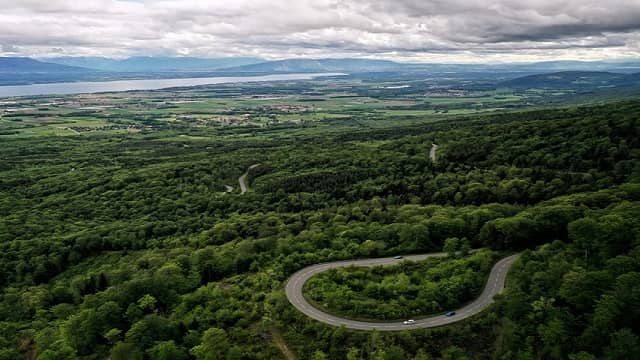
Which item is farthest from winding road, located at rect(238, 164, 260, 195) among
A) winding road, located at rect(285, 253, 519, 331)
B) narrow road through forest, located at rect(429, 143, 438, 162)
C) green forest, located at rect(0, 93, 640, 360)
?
winding road, located at rect(285, 253, 519, 331)

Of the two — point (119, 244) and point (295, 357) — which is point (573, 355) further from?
point (119, 244)

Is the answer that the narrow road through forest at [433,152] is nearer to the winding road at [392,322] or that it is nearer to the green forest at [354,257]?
the green forest at [354,257]

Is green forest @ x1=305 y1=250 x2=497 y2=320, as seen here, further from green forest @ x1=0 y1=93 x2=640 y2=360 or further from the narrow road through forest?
the narrow road through forest

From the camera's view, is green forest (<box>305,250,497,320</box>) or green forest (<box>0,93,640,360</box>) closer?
green forest (<box>0,93,640,360</box>)

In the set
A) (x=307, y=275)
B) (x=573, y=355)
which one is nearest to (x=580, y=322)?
(x=573, y=355)

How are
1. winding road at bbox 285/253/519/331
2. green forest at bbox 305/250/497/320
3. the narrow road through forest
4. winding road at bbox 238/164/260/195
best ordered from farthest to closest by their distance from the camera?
the narrow road through forest < winding road at bbox 238/164/260/195 < green forest at bbox 305/250/497/320 < winding road at bbox 285/253/519/331

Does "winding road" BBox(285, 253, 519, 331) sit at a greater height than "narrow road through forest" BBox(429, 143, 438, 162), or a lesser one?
greater
